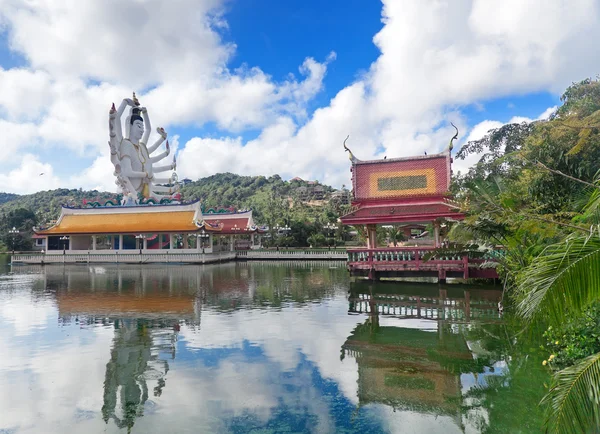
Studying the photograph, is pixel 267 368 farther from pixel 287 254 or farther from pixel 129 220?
pixel 129 220

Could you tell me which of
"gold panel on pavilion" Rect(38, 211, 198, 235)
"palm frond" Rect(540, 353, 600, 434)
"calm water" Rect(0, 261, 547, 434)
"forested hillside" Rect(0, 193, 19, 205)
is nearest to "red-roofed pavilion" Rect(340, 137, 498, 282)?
"calm water" Rect(0, 261, 547, 434)

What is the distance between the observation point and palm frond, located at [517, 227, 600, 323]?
3.29 metres

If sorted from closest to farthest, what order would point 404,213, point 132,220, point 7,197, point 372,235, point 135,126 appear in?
point 404,213
point 372,235
point 132,220
point 135,126
point 7,197

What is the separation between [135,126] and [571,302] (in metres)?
43.6

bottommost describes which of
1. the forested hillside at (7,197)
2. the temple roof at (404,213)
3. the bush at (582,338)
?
the bush at (582,338)

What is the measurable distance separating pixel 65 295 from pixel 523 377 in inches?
677

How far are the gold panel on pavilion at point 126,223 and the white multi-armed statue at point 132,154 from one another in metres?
2.82

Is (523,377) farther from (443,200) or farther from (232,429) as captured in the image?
(443,200)

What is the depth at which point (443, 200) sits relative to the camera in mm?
21000

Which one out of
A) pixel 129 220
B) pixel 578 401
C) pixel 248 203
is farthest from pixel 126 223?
pixel 248 203

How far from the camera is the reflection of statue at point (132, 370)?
20.1ft

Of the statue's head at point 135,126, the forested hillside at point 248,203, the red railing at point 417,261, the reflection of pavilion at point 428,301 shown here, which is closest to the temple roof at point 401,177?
the red railing at point 417,261

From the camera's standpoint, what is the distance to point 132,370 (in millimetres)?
7781

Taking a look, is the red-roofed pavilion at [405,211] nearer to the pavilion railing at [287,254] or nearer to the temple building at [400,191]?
the temple building at [400,191]
